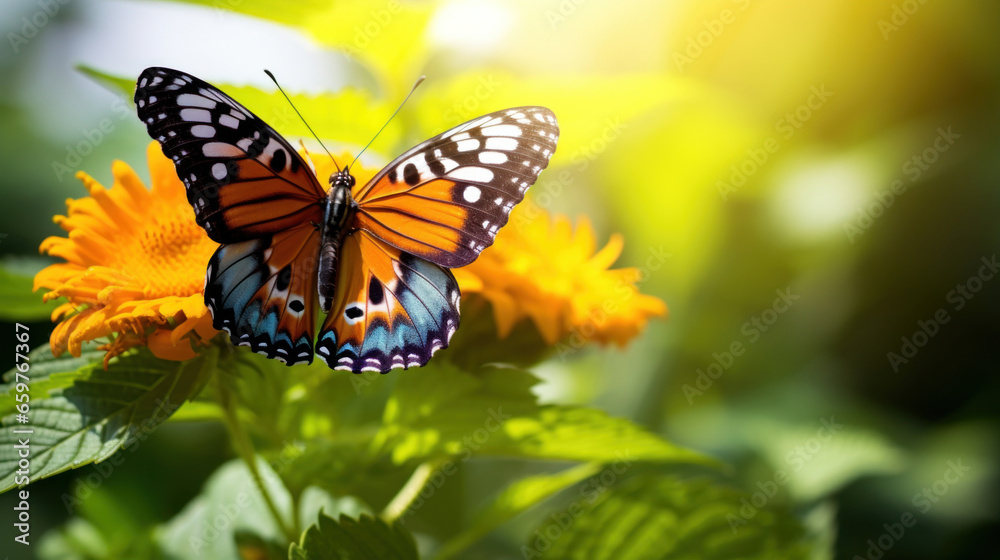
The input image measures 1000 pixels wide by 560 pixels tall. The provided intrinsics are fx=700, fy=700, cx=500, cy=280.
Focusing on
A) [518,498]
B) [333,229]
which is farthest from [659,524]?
[333,229]

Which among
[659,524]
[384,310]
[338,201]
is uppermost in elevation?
[338,201]

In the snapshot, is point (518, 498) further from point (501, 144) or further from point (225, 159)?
point (225, 159)

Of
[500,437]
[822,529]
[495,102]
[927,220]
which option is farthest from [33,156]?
[927,220]

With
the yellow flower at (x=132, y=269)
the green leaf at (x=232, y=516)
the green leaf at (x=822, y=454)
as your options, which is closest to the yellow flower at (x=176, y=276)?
the yellow flower at (x=132, y=269)

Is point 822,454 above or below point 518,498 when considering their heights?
above

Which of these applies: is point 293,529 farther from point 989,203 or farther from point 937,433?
point 989,203

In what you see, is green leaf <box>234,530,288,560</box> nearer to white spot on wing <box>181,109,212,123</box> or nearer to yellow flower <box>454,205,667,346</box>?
yellow flower <box>454,205,667,346</box>

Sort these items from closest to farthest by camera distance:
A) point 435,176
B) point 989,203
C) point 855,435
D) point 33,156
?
point 435,176, point 855,435, point 989,203, point 33,156
